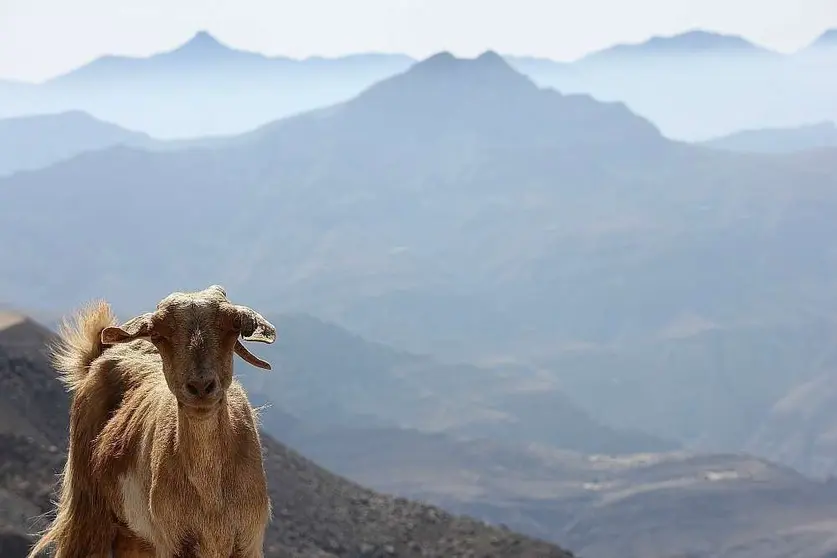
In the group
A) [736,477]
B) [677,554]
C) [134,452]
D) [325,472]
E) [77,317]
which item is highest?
[736,477]

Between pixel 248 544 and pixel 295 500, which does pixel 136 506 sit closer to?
pixel 248 544

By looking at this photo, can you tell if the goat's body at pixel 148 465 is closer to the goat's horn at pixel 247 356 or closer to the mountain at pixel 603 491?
the goat's horn at pixel 247 356

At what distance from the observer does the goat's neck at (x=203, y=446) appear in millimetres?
7480

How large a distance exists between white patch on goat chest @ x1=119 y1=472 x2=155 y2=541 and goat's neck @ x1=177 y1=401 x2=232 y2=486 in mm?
915

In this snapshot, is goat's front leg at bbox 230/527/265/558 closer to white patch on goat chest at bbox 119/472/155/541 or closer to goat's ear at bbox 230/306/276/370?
white patch on goat chest at bbox 119/472/155/541

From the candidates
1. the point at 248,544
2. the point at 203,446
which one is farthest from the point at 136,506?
the point at 203,446

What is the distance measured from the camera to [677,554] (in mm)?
137375

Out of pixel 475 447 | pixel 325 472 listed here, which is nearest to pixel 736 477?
pixel 475 447

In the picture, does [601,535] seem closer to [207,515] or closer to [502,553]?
[502,553]

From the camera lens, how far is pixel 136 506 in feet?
28.5

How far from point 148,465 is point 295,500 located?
31069 millimetres

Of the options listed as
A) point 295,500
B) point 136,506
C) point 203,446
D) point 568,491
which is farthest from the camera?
point 568,491

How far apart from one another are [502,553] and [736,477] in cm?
13858

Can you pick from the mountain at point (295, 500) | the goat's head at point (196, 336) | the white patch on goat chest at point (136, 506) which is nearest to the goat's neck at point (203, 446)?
the goat's head at point (196, 336)
